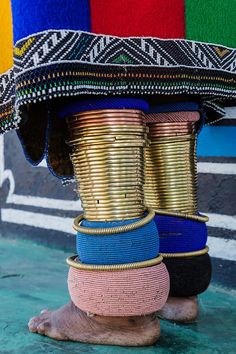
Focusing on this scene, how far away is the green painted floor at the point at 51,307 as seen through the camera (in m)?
1.62

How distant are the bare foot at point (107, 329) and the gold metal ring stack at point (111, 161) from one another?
0.93ft

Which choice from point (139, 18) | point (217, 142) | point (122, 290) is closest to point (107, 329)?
point (122, 290)

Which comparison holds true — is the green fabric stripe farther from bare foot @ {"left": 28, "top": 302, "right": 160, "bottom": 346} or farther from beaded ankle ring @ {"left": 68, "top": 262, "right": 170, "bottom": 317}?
bare foot @ {"left": 28, "top": 302, "right": 160, "bottom": 346}

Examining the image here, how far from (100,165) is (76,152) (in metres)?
0.10

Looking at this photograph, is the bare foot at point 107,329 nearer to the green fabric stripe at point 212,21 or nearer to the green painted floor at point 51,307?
the green painted floor at point 51,307

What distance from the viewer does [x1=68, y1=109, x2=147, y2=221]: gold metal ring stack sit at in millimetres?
1486

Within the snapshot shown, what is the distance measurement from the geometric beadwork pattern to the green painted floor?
2.02ft

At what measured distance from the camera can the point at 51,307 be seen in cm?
212

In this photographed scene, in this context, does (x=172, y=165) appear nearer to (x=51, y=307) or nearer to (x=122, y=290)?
(x=122, y=290)

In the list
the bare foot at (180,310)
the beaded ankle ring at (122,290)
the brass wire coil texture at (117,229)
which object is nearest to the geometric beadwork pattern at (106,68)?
the brass wire coil texture at (117,229)

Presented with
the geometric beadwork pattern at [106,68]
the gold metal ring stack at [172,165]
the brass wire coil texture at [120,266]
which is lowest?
the brass wire coil texture at [120,266]

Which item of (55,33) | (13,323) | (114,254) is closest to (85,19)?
(55,33)

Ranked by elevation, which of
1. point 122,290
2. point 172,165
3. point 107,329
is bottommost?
point 107,329

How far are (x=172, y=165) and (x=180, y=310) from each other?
1.51 feet
